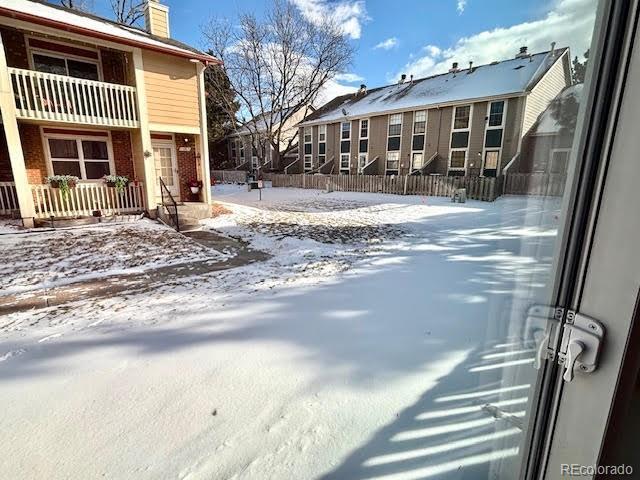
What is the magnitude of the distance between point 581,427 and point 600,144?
67 centimetres

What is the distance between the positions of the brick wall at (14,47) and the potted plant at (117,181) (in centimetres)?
363

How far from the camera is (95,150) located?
10.1 m

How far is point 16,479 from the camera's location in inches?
62.4

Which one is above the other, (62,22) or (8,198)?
(62,22)

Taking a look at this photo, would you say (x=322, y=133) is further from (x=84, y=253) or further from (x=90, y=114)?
(x=84, y=253)

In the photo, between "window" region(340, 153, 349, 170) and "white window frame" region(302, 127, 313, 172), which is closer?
"window" region(340, 153, 349, 170)

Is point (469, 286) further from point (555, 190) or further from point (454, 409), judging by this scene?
point (555, 190)

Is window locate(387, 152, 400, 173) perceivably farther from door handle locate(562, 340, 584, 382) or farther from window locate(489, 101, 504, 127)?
door handle locate(562, 340, 584, 382)

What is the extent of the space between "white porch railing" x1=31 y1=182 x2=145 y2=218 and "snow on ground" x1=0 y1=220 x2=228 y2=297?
1.17 metres

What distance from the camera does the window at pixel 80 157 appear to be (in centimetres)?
960

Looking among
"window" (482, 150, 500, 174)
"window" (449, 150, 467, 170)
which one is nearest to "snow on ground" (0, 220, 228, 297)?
"window" (482, 150, 500, 174)

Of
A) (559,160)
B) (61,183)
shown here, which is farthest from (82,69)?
(559,160)

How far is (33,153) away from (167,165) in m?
3.53

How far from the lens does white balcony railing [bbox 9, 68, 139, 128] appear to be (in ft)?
26.7
